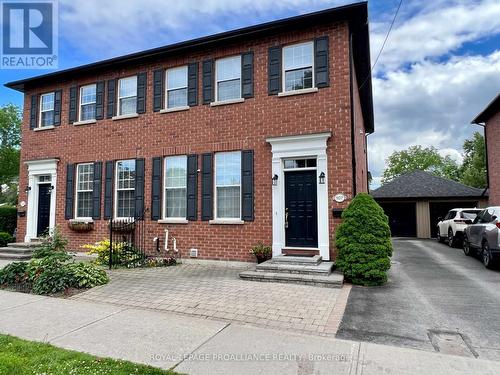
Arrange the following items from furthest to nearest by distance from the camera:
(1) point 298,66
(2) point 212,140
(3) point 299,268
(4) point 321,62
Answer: (2) point 212,140, (1) point 298,66, (4) point 321,62, (3) point 299,268

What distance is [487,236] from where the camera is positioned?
9.03 metres

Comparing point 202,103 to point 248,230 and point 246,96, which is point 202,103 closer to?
point 246,96

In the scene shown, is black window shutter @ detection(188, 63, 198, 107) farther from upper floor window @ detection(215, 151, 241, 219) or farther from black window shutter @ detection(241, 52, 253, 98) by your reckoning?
upper floor window @ detection(215, 151, 241, 219)

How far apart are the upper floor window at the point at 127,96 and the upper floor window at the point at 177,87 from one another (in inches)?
52.8

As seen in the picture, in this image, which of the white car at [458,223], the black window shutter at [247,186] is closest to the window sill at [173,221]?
the black window shutter at [247,186]

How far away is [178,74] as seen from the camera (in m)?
10.5

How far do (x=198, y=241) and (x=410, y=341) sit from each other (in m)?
6.59

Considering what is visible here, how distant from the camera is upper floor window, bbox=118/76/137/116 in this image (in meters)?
11.1

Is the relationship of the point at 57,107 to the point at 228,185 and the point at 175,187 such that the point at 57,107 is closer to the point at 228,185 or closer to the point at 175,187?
the point at 175,187

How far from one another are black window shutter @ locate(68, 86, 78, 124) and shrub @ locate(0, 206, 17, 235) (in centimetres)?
583

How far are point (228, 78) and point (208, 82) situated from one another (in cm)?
61

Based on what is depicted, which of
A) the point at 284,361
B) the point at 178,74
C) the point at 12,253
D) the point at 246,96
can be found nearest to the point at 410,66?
the point at 246,96

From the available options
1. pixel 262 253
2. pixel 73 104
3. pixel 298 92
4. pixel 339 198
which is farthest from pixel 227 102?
pixel 73 104

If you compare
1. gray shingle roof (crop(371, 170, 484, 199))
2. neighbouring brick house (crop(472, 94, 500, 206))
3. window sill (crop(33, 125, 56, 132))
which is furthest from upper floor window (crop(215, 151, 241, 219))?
gray shingle roof (crop(371, 170, 484, 199))
